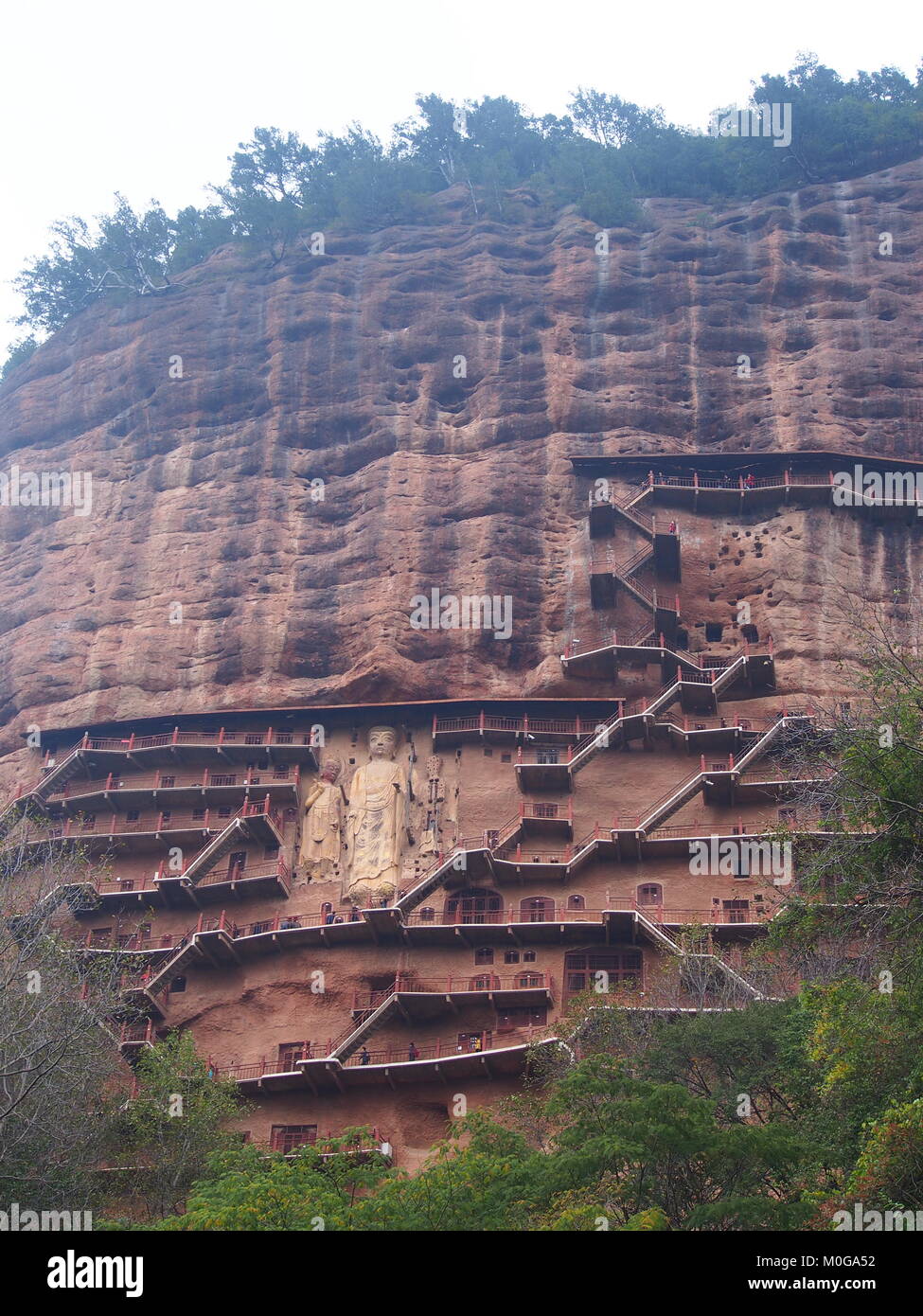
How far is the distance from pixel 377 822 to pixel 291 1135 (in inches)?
347

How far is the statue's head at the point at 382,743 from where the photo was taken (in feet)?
135

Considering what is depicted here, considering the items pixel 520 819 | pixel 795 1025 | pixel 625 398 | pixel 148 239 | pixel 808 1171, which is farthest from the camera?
pixel 148 239

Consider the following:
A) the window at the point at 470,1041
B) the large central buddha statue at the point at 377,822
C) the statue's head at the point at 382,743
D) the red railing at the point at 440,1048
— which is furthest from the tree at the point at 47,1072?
the statue's head at the point at 382,743

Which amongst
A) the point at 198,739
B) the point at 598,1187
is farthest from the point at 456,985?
the point at 598,1187

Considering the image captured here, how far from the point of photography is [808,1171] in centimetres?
2159

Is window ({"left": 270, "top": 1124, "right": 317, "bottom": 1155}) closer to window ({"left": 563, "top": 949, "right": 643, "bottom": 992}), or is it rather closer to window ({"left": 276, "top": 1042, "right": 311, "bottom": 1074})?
window ({"left": 276, "top": 1042, "right": 311, "bottom": 1074})

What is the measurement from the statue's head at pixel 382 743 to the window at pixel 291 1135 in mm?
10850

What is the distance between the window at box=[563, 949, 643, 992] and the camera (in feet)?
117

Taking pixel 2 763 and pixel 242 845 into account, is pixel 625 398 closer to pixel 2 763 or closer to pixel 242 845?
pixel 242 845

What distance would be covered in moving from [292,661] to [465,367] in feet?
47.0

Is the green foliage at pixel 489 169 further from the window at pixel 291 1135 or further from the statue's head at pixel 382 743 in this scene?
the window at pixel 291 1135

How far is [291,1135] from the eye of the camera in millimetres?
34156

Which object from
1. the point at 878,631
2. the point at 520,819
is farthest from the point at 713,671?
the point at 520,819

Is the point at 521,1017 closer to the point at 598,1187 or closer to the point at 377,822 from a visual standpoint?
the point at 377,822
